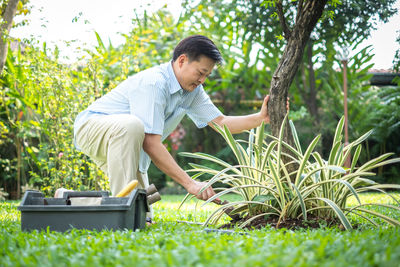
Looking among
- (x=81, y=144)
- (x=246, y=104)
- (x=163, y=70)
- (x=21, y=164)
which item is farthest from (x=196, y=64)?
(x=246, y=104)

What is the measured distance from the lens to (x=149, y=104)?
7.68 ft

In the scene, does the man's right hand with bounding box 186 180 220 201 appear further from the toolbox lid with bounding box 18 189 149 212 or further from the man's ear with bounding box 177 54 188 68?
the man's ear with bounding box 177 54 188 68

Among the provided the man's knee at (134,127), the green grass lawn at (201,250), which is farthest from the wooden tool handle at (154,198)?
the green grass lawn at (201,250)

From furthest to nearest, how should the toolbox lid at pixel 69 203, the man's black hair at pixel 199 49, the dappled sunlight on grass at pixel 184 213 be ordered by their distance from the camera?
the dappled sunlight on grass at pixel 184 213 → the man's black hair at pixel 199 49 → the toolbox lid at pixel 69 203

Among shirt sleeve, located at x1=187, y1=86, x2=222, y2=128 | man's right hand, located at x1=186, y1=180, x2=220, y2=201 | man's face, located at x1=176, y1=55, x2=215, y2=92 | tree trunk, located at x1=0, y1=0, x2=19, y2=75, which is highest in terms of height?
tree trunk, located at x1=0, y1=0, x2=19, y2=75

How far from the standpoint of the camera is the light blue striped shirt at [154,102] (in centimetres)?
235

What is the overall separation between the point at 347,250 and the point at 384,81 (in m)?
9.25

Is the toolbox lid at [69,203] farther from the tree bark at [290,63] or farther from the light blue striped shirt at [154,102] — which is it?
the tree bark at [290,63]

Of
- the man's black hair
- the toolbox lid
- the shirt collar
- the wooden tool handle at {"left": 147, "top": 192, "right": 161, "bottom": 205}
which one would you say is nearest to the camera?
the toolbox lid

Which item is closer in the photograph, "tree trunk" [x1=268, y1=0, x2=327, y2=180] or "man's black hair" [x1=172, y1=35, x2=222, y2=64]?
"tree trunk" [x1=268, y1=0, x2=327, y2=180]

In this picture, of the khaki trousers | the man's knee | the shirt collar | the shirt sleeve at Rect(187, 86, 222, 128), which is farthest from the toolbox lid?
the shirt sleeve at Rect(187, 86, 222, 128)

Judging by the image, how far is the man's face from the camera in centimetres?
247

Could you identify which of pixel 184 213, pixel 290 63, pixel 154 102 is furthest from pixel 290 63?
pixel 184 213

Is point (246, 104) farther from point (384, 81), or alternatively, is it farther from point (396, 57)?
point (396, 57)
